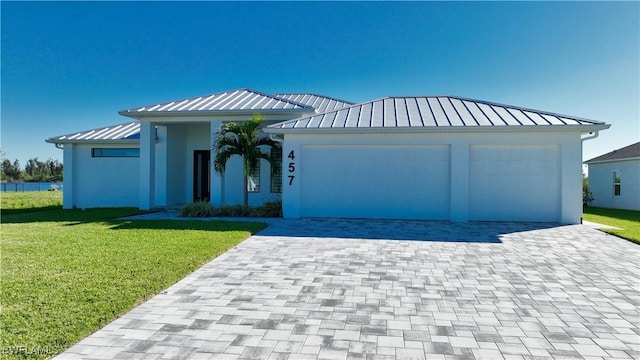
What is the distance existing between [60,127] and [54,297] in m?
21.1

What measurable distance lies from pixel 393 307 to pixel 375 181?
7.55 meters

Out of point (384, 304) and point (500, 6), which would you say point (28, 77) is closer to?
point (384, 304)

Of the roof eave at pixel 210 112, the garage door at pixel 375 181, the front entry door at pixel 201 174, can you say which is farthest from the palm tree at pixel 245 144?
the front entry door at pixel 201 174

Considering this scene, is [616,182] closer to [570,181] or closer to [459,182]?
[570,181]

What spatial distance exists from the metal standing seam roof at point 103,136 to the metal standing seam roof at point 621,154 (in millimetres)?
26379

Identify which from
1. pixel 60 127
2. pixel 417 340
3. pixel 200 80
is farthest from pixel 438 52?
pixel 60 127

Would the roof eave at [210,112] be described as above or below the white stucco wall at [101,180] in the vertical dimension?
above

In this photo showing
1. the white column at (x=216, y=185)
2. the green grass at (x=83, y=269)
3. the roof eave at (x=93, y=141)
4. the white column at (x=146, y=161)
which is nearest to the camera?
the green grass at (x=83, y=269)

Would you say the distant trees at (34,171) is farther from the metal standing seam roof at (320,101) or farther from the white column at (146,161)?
the metal standing seam roof at (320,101)

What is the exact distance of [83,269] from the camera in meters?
5.24

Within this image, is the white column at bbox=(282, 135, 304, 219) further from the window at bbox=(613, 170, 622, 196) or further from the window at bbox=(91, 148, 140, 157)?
the window at bbox=(613, 170, 622, 196)

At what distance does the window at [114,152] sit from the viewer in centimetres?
1535

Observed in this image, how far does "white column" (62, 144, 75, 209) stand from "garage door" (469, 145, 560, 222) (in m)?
18.2

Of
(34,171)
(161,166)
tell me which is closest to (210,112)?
(161,166)
